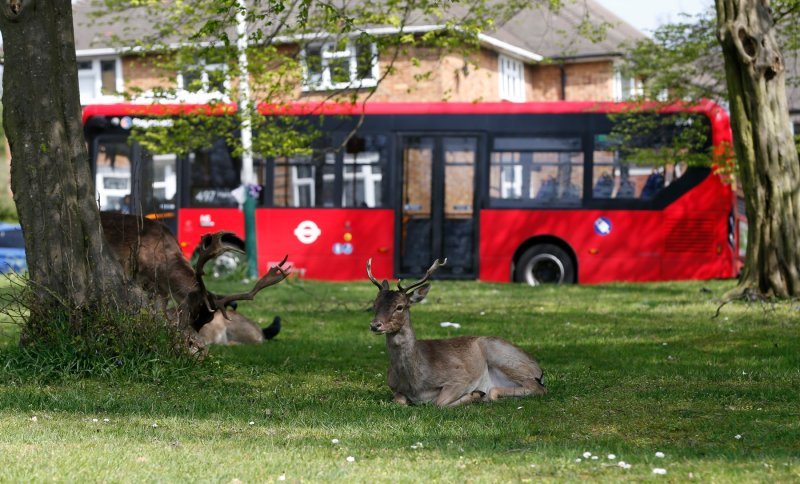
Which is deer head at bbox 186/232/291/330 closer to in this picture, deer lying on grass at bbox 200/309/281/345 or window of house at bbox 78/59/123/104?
deer lying on grass at bbox 200/309/281/345

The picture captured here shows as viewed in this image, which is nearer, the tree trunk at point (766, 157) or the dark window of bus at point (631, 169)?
the tree trunk at point (766, 157)

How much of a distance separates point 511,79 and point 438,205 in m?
18.7

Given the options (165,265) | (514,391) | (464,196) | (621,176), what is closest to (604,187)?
(621,176)

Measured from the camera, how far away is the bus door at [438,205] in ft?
89.8

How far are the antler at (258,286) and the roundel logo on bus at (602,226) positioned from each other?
15.6m

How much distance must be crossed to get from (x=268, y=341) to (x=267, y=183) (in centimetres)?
1336

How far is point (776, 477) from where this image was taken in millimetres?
6934

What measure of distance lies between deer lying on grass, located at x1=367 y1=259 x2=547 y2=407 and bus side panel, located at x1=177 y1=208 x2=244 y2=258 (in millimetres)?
17837

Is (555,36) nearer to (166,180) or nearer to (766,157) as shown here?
(166,180)

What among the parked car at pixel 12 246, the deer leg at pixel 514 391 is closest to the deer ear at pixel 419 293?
the deer leg at pixel 514 391

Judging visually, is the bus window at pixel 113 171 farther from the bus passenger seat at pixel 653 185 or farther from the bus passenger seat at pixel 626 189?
the bus passenger seat at pixel 653 185

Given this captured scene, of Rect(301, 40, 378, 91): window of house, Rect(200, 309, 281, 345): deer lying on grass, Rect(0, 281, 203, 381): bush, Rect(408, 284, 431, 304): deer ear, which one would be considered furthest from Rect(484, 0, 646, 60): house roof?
Rect(408, 284, 431, 304): deer ear

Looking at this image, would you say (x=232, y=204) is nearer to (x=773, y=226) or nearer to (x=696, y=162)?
(x=696, y=162)

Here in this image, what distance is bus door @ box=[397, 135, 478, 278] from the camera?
1078 inches
